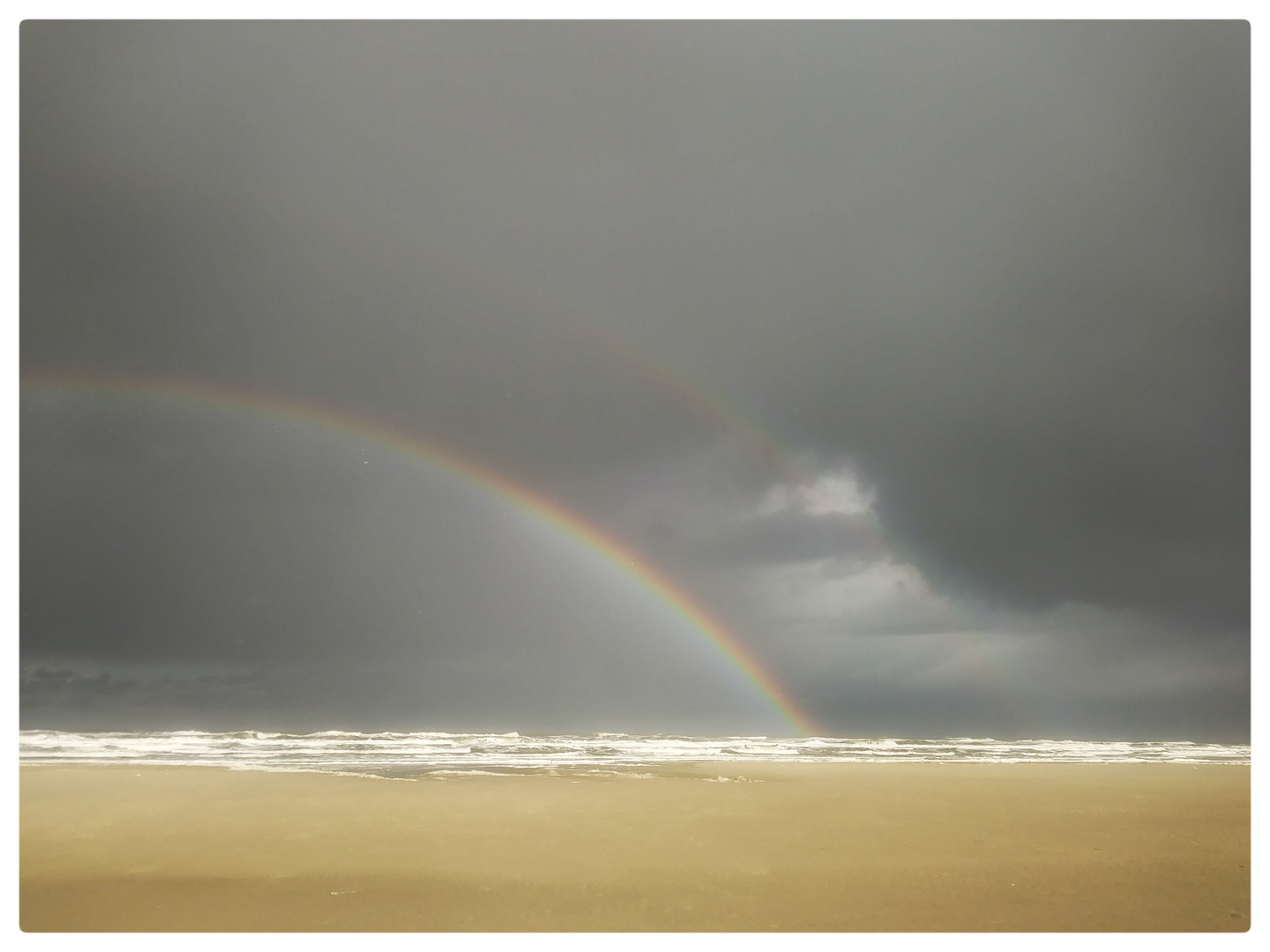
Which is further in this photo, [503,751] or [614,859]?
[503,751]

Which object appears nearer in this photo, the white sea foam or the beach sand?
the beach sand

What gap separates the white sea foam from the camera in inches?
974

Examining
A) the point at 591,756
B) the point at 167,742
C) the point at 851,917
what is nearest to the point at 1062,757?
the point at 591,756

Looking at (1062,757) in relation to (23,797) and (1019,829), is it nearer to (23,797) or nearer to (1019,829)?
(1019,829)

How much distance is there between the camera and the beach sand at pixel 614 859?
8570 mm

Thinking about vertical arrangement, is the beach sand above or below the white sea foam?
above

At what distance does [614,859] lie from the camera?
1069 centimetres

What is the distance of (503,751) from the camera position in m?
32.9

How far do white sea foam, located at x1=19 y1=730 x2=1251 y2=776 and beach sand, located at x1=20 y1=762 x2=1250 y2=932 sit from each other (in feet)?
22.8

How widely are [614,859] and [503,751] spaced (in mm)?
23640

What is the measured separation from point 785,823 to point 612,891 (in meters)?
5.03

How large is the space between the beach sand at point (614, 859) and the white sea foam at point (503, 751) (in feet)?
22.8

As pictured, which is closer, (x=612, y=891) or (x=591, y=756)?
(x=612, y=891)

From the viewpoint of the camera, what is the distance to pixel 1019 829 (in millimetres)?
13195
